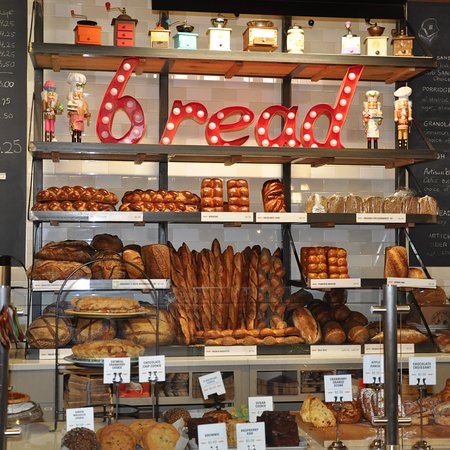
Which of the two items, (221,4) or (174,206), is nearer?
(174,206)

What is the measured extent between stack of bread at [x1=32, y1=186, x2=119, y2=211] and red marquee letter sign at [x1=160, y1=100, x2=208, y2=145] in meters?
0.49

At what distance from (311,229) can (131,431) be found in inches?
118

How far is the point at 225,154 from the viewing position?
4.48 meters

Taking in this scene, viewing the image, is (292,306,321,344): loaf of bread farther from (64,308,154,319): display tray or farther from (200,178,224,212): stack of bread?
(200,178,224,212): stack of bread

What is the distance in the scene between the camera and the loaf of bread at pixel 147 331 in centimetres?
237

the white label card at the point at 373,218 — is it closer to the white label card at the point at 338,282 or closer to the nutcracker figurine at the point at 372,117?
the white label card at the point at 338,282

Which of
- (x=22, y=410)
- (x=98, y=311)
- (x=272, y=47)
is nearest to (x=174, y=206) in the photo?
(x=272, y=47)

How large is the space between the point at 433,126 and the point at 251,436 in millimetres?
3488

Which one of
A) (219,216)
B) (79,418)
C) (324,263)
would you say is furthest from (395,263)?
(79,418)

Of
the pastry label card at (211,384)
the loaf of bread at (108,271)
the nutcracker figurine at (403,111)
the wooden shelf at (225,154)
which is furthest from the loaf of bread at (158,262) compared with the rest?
the pastry label card at (211,384)

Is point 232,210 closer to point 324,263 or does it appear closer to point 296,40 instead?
point 324,263

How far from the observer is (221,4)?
16.1 feet

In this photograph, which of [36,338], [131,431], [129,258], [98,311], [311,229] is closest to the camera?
[131,431]

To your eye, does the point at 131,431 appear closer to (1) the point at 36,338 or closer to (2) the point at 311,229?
(1) the point at 36,338
